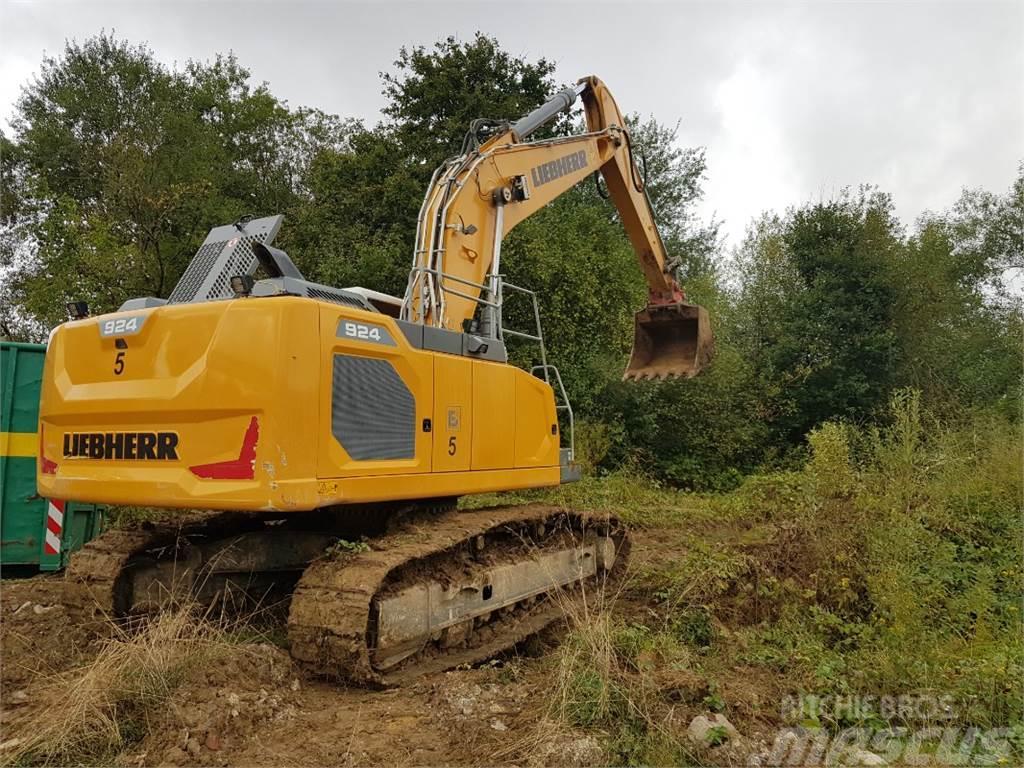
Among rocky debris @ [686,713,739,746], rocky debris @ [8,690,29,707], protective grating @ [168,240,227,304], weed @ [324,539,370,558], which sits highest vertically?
protective grating @ [168,240,227,304]

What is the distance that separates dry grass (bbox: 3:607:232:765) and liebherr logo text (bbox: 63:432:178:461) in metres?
0.88

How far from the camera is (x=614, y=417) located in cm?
1506

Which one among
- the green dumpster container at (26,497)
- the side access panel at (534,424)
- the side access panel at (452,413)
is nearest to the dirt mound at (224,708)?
the side access panel at (452,413)

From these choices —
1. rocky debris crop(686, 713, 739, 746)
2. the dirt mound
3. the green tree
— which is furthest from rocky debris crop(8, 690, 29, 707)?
the green tree

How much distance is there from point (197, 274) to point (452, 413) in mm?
2291

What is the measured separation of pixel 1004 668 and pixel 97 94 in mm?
26396

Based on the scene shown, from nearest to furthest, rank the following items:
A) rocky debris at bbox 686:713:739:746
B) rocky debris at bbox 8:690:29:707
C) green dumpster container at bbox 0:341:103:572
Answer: rocky debris at bbox 686:713:739:746, rocky debris at bbox 8:690:29:707, green dumpster container at bbox 0:341:103:572

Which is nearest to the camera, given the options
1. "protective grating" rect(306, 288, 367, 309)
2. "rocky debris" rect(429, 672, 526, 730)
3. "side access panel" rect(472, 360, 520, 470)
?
"rocky debris" rect(429, 672, 526, 730)

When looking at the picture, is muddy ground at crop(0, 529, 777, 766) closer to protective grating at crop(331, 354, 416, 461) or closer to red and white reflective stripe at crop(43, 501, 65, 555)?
protective grating at crop(331, 354, 416, 461)

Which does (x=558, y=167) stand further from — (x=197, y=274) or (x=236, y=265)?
(x=197, y=274)

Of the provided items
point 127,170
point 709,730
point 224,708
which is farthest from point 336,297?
point 127,170

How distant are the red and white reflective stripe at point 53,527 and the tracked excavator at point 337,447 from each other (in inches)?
109

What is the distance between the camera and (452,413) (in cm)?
492

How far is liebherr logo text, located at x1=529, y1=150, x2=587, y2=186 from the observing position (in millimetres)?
6871
